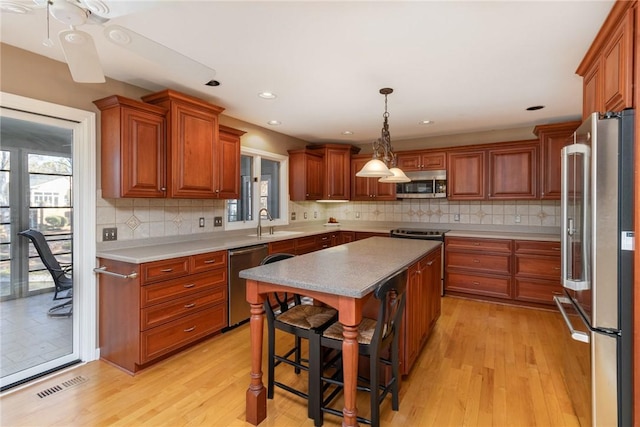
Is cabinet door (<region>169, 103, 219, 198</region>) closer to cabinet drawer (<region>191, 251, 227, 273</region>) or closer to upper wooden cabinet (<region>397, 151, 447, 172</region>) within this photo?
cabinet drawer (<region>191, 251, 227, 273</region>)

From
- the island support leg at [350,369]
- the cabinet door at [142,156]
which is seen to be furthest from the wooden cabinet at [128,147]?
the island support leg at [350,369]

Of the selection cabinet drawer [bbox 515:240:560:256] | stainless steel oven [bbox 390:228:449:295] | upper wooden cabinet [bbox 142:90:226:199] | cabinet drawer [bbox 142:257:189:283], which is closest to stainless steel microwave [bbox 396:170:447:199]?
stainless steel oven [bbox 390:228:449:295]

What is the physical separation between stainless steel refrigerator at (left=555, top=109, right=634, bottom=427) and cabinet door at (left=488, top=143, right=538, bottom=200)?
8.85ft

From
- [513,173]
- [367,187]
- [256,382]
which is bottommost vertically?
[256,382]

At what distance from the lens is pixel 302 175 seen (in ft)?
16.2

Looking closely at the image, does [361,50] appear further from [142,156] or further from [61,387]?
[61,387]

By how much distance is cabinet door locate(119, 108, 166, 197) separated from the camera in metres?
2.63

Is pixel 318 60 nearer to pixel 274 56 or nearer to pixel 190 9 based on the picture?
pixel 274 56

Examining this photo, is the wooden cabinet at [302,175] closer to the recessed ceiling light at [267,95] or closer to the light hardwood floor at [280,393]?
the recessed ceiling light at [267,95]

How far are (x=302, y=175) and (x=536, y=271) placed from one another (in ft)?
10.9

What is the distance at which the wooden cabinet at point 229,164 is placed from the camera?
3465 mm

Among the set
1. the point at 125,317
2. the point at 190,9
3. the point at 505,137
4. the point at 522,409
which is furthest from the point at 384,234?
the point at 190,9

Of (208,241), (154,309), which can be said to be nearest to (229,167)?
(208,241)

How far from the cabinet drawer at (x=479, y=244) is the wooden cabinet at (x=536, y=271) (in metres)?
0.13
